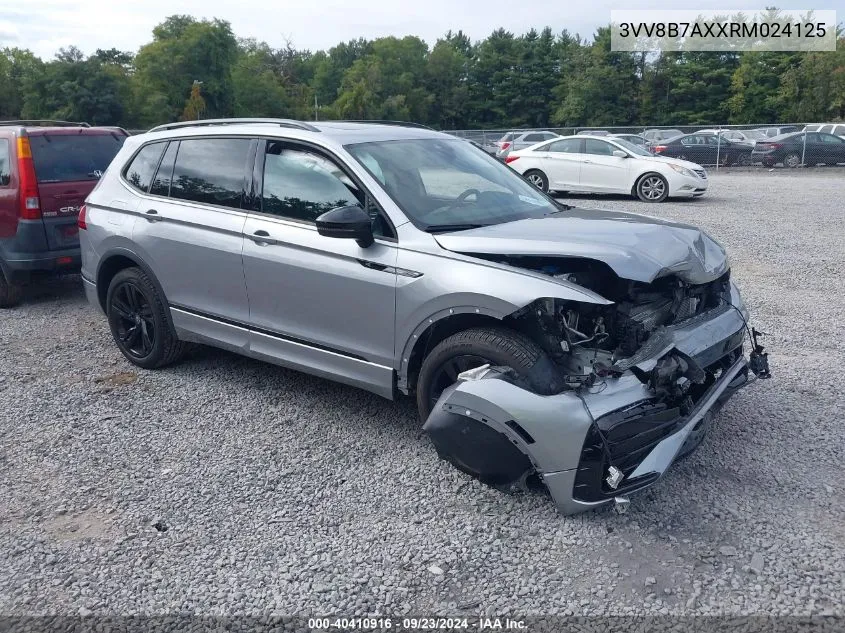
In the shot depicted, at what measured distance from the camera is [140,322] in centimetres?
574

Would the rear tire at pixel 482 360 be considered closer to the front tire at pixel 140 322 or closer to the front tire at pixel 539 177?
the front tire at pixel 140 322

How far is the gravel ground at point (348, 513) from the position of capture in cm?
312

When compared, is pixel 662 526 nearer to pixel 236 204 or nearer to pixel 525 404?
pixel 525 404

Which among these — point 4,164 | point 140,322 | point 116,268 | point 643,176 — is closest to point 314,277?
point 140,322

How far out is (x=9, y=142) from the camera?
25.0 ft

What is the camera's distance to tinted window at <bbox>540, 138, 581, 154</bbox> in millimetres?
17250

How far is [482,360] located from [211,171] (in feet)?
8.44

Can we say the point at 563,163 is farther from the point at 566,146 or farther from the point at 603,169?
the point at 603,169

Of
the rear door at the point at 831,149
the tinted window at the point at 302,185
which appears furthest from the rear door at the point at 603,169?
the tinted window at the point at 302,185

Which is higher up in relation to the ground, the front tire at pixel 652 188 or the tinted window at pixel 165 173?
the tinted window at pixel 165 173

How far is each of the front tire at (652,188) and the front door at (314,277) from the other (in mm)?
12905

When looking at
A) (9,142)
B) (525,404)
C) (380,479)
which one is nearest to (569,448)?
(525,404)

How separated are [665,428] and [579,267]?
906 mm

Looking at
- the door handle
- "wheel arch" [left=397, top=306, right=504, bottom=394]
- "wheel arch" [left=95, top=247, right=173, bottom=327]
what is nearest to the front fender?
"wheel arch" [left=397, top=306, right=504, bottom=394]
